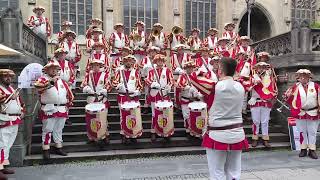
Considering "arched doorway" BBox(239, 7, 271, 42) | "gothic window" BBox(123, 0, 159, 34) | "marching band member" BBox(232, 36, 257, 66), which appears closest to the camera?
"marching band member" BBox(232, 36, 257, 66)

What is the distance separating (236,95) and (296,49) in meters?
6.49

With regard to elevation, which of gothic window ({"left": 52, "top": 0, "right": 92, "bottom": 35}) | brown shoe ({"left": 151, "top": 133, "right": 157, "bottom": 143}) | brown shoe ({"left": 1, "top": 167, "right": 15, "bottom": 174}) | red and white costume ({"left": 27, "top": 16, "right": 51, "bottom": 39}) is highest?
gothic window ({"left": 52, "top": 0, "right": 92, "bottom": 35})

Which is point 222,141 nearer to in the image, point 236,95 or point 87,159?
point 236,95

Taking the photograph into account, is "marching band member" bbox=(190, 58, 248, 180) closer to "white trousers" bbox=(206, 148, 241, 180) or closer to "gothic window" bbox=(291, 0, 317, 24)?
"white trousers" bbox=(206, 148, 241, 180)

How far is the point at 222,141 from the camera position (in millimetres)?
4641

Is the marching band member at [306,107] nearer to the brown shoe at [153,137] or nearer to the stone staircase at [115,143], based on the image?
the stone staircase at [115,143]

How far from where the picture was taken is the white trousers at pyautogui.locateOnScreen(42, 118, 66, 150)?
8.27m

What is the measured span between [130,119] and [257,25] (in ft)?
52.7

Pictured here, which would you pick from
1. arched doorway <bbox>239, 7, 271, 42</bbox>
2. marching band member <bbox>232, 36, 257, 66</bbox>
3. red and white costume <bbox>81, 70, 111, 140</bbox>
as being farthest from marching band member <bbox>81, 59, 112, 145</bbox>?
arched doorway <bbox>239, 7, 271, 42</bbox>

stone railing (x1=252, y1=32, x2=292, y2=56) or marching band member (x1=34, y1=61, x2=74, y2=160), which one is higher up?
stone railing (x1=252, y1=32, x2=292, y2=56)

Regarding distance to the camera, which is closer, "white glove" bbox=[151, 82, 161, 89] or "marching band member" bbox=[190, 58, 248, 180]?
"marching band member" bbox=[190, 58, 248, 180]

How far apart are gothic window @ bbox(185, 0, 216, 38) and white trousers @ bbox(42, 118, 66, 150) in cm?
1296

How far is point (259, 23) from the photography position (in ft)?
75.4

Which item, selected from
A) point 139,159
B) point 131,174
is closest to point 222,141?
point 131,174
